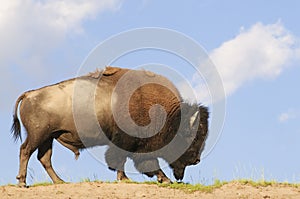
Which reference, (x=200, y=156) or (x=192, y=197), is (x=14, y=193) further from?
(x=200, y=156)

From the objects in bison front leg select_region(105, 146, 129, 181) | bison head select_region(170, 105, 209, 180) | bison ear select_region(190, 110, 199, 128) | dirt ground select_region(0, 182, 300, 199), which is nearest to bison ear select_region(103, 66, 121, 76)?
bison front leg select_region(105, 146, 129, 181)

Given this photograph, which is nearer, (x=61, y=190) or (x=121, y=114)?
(x=61, y=190)

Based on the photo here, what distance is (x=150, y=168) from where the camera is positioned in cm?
1171

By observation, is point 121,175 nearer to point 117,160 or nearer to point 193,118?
point 117,160

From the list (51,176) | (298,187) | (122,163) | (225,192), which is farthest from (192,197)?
(51,176)

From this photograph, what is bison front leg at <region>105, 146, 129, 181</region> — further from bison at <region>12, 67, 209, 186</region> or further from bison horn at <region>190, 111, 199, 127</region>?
bison horn at <region>190, 111, 199, 127</region>

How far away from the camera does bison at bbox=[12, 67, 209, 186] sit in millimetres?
11677

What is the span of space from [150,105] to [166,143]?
871 mm

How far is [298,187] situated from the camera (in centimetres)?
1004

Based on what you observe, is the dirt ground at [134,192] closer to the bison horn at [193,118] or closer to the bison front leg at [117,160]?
the bison front leg at [117,160]

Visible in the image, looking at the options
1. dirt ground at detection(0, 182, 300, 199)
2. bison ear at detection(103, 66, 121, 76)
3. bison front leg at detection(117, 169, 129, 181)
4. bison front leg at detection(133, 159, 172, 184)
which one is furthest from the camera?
bison ear at detection(103, 66, 121, 76)

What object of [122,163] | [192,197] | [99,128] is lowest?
[192,197]

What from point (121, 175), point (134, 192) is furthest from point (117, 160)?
point (134, 192)

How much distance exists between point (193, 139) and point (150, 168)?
4.03 feet
